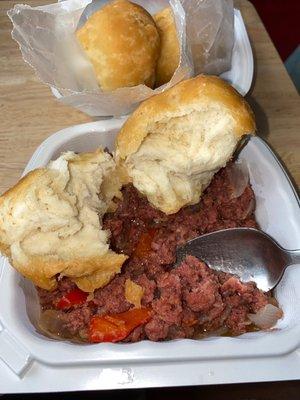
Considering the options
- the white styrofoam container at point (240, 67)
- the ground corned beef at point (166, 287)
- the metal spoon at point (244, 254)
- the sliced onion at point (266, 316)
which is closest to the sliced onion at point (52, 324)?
the ground corned beef at point (166, 287)

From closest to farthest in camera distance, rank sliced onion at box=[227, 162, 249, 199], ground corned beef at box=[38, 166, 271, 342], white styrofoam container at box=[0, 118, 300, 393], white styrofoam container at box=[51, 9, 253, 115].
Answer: white styrofoam container at box=[0, 118, 300, 393]
ground corned beef at box=[38, 166, 271, 342]
sliced onion at box=[227, 162, 249, 199]
white styrofoam container at box=[51, 9, 253, 115]

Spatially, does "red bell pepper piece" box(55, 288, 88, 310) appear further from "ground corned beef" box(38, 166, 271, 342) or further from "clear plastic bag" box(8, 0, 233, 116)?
"clear plastic bag" box(8, 0, 233, 116)

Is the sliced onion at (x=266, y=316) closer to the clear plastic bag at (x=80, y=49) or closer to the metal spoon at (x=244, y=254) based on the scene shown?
the metal spoon at (x=244, y=254)

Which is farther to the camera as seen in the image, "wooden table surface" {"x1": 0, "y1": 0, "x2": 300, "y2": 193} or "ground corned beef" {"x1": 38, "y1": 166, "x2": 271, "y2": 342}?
"wooden table surface" {"x1": 0, "y1": 0, "x2": 300, "y2": 193}

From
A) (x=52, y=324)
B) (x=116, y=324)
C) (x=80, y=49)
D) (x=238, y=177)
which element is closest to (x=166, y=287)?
(x=116, y=324)

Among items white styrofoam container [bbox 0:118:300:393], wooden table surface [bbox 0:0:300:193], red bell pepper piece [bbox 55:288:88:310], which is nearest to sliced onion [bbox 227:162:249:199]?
wooden table surface [bbox 0:0:300:193]

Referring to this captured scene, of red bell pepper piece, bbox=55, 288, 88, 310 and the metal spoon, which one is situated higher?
red bell pepper piece, bbox=55, 288, 88, 310

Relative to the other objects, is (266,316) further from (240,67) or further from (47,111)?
(47,111)
